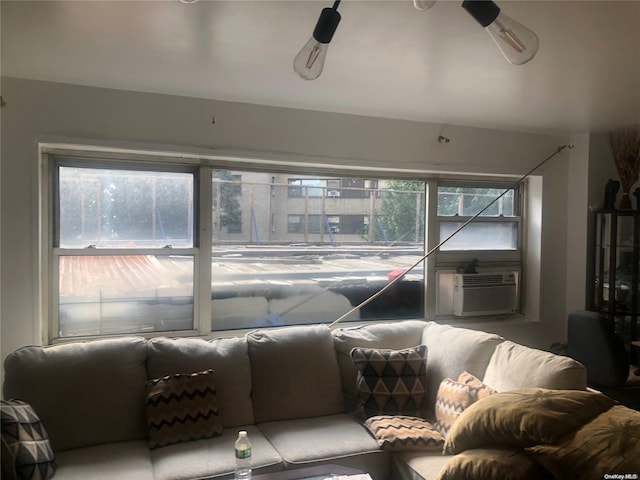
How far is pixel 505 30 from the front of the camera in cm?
119

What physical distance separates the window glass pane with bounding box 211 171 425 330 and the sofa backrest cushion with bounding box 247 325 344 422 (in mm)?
673

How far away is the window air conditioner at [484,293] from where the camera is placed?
395cm

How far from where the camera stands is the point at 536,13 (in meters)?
1.80

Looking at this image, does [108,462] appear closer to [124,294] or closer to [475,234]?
[124,294]

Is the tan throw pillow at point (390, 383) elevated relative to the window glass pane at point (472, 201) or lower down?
lower down

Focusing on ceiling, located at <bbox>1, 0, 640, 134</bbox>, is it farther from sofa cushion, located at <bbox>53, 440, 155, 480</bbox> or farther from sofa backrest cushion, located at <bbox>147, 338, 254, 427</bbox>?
sofa cushion, located at <bbox>53, 440, 155, 480</bbox>

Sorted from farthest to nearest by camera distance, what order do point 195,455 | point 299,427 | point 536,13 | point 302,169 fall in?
point 302,169
point 299,427
point 195,455
point 536,13

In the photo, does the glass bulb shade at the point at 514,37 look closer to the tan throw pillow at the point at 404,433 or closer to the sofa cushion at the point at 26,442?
the tan throw pillow at the point at 404,433

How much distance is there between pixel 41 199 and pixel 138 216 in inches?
21.5

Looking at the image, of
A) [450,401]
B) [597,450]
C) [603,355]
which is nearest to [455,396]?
Result: [450,401]

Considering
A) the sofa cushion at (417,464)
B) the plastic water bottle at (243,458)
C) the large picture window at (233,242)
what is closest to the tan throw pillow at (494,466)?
the sofa cushion at (417,464)

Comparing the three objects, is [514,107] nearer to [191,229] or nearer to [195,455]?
[191,229]

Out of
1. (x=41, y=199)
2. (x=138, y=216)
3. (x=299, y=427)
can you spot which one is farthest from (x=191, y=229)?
(x=299, y=427)

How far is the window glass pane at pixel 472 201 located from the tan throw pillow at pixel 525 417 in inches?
93.7
